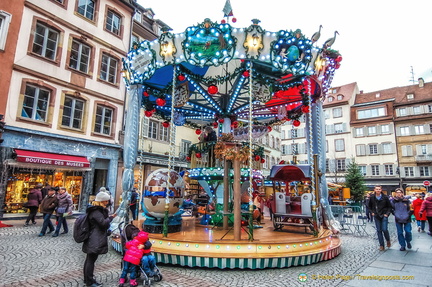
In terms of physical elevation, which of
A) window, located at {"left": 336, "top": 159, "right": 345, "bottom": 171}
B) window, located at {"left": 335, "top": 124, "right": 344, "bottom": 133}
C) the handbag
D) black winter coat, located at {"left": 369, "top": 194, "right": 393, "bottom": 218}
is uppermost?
window, located at {"left": 335, "top": 124, "right": 344, "bottom": 133}

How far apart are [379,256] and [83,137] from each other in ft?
51.9

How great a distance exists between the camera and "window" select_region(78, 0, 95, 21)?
17062 mm

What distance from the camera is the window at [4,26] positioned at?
13234mm

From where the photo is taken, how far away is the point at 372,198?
8180 millimetres

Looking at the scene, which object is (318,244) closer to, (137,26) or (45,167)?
(45,167)

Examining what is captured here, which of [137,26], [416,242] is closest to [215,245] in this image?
[416,242]

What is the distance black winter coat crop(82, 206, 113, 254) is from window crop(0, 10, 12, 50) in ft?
43.0

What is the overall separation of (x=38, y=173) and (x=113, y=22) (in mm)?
11204

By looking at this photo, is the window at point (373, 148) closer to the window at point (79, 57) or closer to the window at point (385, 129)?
the window at point (385, 129)

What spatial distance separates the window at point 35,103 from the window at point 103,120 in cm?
305

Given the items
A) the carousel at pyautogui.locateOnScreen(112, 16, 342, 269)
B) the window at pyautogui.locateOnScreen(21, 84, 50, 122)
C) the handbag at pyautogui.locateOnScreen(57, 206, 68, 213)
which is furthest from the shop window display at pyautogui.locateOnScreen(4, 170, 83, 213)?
the carousel at pyautogui.locateOnScreen(112, 16, 342, 269)

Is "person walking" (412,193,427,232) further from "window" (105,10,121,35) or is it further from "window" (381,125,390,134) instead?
"window" (381,125,390,134)

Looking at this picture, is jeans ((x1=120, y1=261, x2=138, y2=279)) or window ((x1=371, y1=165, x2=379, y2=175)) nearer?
jeans ((x1=120, y1=261, x2=138, y2=279))

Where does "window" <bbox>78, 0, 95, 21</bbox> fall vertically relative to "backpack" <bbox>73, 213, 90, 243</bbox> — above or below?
above
